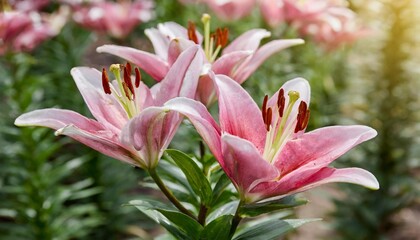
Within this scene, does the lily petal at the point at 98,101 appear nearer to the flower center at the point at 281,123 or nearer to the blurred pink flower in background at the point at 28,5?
the flower center at the point at 281,123

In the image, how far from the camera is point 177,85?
779mm

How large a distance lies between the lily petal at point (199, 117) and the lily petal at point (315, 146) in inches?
2.9

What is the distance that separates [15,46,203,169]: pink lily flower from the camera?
29.2 inches

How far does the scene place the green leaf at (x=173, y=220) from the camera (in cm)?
77

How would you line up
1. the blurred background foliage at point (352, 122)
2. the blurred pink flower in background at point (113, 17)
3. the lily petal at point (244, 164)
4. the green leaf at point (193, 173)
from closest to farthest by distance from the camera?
the lily petal at point (244, 164), the green leaf at point (193, 173), the blurred background foliage at point (352, 122), the blurred pink flower in background at point (113, 17)

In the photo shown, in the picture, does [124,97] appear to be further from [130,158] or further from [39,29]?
[39,29]

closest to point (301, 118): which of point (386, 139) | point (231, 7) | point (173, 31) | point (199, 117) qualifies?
point (199, 117)

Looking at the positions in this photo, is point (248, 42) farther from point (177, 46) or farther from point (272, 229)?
point (272, 229)

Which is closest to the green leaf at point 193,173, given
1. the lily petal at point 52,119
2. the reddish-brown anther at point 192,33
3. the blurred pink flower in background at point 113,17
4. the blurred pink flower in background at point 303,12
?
the lily petal at point 52,119

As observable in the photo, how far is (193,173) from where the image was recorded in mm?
784

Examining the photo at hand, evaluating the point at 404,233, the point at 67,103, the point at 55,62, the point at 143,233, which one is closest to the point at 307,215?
the point at 404,233

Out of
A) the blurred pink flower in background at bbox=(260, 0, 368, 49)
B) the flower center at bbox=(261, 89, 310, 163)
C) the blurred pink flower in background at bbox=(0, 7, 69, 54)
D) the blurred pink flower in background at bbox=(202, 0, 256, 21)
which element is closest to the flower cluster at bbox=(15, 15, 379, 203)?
the flower center at bbox=(261, 89, 310, 163)

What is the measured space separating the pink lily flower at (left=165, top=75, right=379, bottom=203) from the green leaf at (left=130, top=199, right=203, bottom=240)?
0.08 metres

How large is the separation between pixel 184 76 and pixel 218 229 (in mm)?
188
